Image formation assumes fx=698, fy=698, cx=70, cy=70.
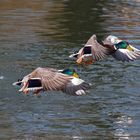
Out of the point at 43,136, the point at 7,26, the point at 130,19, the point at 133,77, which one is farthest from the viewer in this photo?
the point at 130,19

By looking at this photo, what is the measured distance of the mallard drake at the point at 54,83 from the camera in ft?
34.8

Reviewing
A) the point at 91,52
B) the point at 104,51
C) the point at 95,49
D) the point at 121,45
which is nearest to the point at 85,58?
the point at 91,52

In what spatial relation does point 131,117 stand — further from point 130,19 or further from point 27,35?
point 130,19

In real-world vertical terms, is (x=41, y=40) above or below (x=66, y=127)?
below

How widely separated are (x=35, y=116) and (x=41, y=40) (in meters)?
7.49

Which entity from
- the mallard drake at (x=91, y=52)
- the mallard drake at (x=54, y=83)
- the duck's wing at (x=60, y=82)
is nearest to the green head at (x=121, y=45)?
the mallard drake at (x=91, y=52)

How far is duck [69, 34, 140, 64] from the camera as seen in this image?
1206 cm

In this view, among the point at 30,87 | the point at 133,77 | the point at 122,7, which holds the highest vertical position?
the point at 30,87

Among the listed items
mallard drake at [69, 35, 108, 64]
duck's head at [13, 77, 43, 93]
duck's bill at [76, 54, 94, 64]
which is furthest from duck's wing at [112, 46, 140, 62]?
duck's head at [13, 77, 43, 93]

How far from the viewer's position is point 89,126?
11.0 metres

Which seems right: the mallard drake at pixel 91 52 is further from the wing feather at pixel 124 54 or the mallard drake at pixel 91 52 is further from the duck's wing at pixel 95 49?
the wing feather at pixel 124 54

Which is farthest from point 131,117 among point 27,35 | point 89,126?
point 27,35

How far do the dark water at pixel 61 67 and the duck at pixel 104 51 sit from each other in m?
0.76

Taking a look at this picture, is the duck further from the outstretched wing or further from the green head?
the outstretched wing
